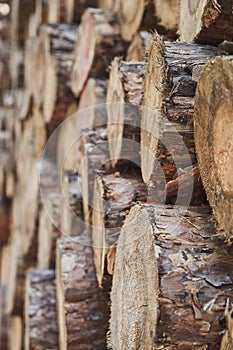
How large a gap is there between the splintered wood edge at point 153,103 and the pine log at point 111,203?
93mm

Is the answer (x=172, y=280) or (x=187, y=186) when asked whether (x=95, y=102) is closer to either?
(x=187, y=186)

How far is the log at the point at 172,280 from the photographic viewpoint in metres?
0.74

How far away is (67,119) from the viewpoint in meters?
1.93

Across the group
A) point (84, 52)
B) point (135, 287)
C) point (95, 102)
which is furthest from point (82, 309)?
point (84, 52)

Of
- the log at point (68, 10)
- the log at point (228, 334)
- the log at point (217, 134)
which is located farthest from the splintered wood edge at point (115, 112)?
the log at point (68, 10)

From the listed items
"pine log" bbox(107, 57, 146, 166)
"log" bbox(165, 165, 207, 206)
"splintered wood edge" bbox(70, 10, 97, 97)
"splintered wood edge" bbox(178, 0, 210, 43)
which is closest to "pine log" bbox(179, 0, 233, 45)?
"splintered wood edge" bbox(178, 0, 210, 43)

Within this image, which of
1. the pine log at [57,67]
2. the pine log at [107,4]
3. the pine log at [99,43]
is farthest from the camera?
the pine log at [57,67]

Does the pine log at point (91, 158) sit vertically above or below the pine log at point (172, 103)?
below

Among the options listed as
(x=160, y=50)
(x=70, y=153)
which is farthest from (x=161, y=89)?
(x=70, y=153)

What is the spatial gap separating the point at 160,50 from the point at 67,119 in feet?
3.42

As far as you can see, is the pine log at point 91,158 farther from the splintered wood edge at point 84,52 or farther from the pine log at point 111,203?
the splintered wood edge at point 84,52

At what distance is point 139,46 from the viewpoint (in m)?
1.34

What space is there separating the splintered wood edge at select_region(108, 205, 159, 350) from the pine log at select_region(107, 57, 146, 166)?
0.25 metres

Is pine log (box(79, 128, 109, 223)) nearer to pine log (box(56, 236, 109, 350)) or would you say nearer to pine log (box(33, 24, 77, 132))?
pine log (box(56, 236, 109, 350))
